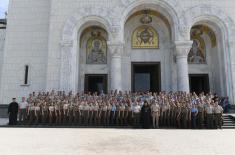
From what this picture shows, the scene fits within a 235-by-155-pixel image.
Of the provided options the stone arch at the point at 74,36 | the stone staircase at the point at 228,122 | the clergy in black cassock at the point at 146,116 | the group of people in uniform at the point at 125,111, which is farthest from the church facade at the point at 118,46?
the clergy in black cassock at the point at 146,116

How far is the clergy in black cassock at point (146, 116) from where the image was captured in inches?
452

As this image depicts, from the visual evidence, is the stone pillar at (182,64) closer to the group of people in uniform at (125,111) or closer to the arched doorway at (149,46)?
the arched doorway at (149,46)

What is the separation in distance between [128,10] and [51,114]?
8.29 metres

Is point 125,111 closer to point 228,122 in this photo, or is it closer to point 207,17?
point 228,122

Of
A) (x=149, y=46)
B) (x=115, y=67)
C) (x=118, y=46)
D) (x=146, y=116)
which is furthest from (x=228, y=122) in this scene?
(x=118, y=46)

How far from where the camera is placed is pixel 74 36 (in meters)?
15.6

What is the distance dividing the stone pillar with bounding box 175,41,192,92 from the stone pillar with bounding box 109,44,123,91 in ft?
12.0

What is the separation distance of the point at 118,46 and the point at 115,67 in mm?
1348

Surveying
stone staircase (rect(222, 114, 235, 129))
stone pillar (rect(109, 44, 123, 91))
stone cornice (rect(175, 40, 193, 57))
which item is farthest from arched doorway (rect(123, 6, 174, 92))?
stone staircase (rect(222, 114, 235, 129))

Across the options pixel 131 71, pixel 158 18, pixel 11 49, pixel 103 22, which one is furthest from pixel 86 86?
pixel 158 18

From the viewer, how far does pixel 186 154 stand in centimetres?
534

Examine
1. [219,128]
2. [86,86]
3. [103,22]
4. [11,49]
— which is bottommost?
[219,128]

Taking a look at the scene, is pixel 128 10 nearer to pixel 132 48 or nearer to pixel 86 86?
pixel 132 48

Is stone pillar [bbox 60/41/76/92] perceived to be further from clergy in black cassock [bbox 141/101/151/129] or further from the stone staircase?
the stone staircase
